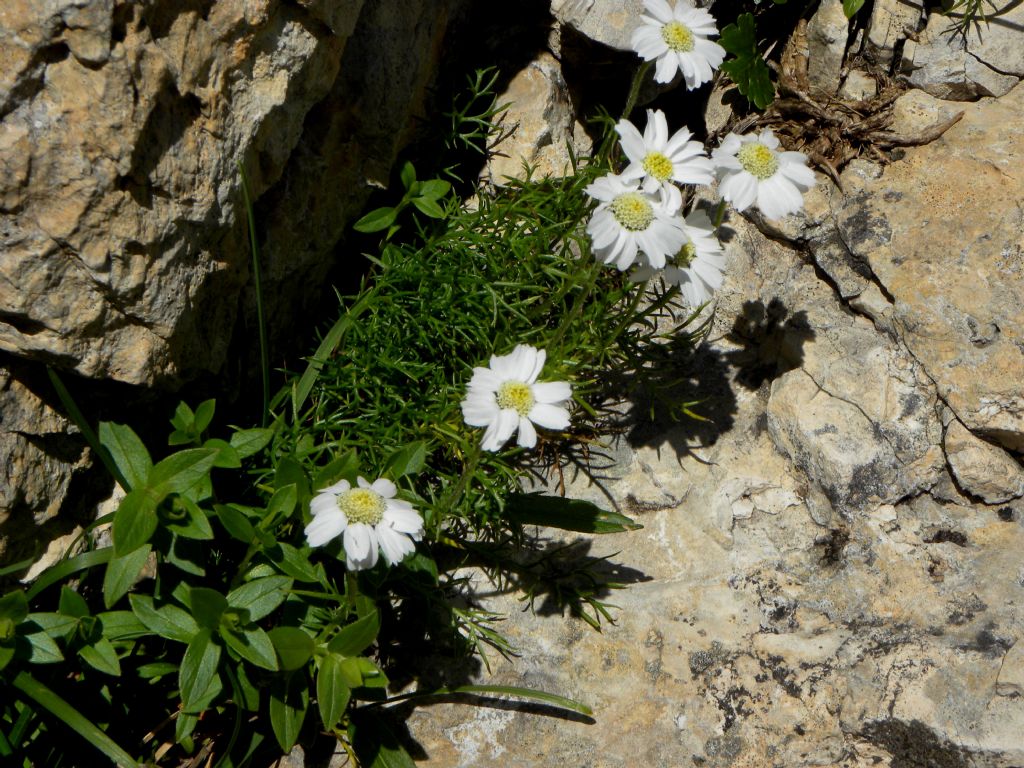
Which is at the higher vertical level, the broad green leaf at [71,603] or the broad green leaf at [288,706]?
the broad green leaf at [71,603]

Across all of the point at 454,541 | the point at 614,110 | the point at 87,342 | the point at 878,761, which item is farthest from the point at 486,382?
the point at 614,110

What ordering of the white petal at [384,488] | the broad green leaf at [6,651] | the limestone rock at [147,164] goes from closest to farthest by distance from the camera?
1. the limestone rock at [147,164]
2. the broad green leaf at [6,651]
3. the white petal at [384,488]

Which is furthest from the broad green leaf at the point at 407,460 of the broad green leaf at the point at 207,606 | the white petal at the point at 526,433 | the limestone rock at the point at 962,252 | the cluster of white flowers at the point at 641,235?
the limestone rock at the point at 962,252

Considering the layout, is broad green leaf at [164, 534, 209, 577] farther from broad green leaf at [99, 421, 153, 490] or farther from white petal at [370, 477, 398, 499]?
white petal at [370, 477, 398, 499]

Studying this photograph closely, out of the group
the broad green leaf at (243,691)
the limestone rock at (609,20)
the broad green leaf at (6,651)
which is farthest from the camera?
A: the limestone rock at (609,20)

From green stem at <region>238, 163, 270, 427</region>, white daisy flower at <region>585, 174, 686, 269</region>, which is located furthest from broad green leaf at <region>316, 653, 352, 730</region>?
white daisy flower at <region>585, 174, 686, 269</region>

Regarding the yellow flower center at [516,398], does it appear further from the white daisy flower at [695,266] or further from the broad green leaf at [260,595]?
the broad green leaf at [260,595]

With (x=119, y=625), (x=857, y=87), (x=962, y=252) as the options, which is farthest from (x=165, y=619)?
(x=857, y=87)
